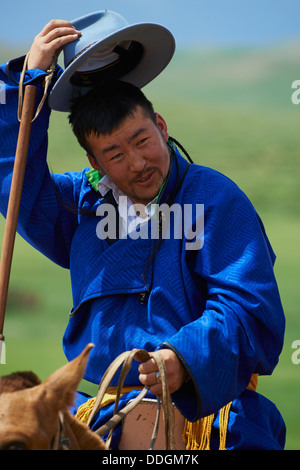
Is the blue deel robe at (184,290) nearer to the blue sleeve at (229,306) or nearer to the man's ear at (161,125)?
the blue sleeve at (229,306)

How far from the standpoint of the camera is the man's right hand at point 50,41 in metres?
2.57

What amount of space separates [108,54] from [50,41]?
205 mm

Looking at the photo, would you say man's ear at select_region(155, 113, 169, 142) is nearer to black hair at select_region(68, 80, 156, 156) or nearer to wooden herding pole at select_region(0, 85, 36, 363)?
black hair at select_region(68, 80, 156, 156)

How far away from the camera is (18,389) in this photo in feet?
5.80

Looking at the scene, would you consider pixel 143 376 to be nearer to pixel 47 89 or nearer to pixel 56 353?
pixel 47 89

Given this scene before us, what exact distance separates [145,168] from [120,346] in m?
0.58

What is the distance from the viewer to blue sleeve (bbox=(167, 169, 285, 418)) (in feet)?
7.35

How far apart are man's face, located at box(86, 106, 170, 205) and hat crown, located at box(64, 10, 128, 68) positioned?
0.86ft

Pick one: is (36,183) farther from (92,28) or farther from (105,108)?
(92,28)

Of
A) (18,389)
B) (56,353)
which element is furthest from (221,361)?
(56,353)

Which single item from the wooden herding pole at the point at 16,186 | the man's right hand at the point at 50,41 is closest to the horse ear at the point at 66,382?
the wooden herding pole at the point at 16,186

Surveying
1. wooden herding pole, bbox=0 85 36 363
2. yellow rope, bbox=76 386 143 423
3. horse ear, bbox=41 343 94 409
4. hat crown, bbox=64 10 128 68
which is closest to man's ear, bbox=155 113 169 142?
hat crown, bbox=64 10 128 68

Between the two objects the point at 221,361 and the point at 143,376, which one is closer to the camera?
the point at 143,376

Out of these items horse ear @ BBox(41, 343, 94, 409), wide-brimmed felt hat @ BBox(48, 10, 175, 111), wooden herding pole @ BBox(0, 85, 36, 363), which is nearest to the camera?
horse ear @ BBox(41, 343, 94, 409)
